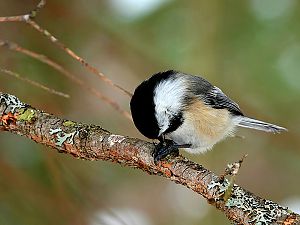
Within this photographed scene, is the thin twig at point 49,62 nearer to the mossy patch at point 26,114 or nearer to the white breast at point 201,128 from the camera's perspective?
the mossy patch at point 26,114

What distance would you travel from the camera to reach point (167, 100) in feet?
5.49

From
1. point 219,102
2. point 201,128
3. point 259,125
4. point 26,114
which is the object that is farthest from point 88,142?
point 259,125

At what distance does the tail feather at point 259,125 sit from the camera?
2.01 metres

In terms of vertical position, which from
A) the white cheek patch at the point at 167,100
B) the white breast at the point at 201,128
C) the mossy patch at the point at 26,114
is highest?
the mossy patch at the point at 26,114

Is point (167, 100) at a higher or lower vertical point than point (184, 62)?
higher

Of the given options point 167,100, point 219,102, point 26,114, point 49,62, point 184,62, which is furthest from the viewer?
point 184,62

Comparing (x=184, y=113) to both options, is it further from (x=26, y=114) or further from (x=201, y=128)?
(x=26, y=114)

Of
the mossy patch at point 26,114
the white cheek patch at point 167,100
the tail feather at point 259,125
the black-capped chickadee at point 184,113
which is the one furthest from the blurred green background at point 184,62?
the mossy patch at point 26,114

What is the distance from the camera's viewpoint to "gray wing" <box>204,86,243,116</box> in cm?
194

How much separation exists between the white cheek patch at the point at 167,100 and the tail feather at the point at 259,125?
36 centimetres

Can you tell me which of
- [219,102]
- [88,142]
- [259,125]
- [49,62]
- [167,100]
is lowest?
[259,125]

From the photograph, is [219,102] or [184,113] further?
[219,102]

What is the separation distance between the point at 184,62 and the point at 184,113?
2.55 ft

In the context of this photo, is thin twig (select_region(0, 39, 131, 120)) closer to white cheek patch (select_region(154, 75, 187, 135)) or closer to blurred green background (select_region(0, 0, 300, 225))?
white cheek patch (select_region(154, 75, 187, 135))
